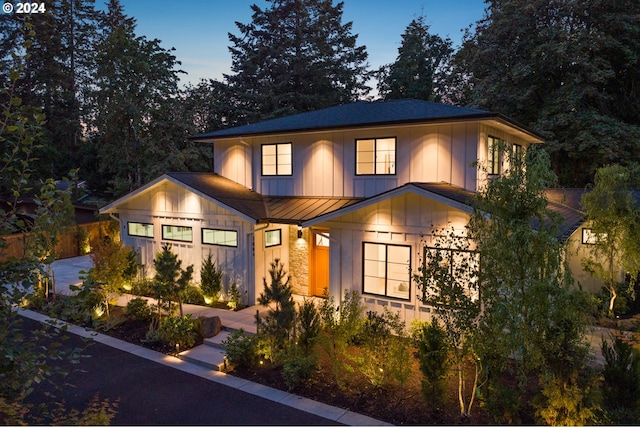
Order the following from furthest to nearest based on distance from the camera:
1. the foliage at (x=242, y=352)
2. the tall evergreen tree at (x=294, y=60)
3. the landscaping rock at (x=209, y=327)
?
the tall evergreen tree at (x=294, y=60), the landscaping rock at (x=209, y=327), the foliage at (x=242, y=352)

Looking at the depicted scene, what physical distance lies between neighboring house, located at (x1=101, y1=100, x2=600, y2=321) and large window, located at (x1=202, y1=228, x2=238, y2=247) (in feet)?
0.13

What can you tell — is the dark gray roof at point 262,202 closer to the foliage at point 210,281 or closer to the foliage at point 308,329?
the foliage at point 210,281

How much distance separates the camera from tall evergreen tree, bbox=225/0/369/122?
104 ft

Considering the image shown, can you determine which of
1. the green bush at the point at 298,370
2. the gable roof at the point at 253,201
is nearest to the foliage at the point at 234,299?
the gable roof at the point at 253,201

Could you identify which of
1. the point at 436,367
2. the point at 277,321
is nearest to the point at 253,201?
the point at 277,321

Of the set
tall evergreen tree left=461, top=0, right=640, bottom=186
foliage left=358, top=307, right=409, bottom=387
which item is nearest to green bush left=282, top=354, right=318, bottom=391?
foliage left=358, top=307, right=409, bottom=387

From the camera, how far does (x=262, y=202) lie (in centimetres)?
1472

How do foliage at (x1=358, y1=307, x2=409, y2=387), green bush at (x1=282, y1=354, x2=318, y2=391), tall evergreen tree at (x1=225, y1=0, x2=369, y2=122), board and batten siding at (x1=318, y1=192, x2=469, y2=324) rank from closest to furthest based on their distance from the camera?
1. foliage at (x1=358, y1=307, x2=409, y2=387)
2. green bush at (x1=282, y1=354, x2=318, y2=391)
3. board and batten siding at (x1=318, y1=192, x2=469, y2=324)
4. tall evergreen tree at (x1=225, y1=0, x2=369, y2=122)

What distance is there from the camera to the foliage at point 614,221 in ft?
35.8

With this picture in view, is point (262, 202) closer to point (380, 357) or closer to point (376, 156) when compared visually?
point (376, 156)

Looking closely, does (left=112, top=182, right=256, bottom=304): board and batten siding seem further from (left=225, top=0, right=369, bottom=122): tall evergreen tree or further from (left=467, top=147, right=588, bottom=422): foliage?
(left=225, top=0, right=369, bottom=122): tall evergreen tree

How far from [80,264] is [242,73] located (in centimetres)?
2038

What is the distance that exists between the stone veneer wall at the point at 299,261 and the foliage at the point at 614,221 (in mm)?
8396

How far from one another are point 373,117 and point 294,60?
21.3m
